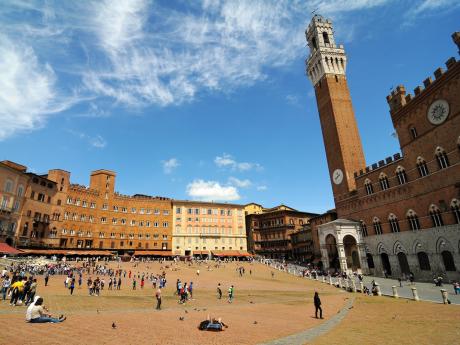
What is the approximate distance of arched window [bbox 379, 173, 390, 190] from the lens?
41.1 meters

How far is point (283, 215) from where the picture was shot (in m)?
75.4

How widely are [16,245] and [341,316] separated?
55.5 m

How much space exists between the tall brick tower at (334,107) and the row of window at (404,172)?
13.9ft

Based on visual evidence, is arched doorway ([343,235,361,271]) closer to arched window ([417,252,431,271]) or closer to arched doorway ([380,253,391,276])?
arched doorway ([380,253,391,276])

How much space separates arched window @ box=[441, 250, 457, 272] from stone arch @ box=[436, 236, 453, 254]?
0.37 meters

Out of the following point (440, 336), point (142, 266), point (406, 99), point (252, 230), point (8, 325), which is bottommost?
point (440, 336)

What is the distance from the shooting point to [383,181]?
4184 centimetres

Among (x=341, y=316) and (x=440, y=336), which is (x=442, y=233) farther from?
(x=440, y=336)

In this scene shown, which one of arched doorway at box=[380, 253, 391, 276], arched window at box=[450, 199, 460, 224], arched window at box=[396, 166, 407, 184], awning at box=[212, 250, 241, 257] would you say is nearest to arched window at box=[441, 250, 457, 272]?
arched window at box=[450, 199, 460, 224]

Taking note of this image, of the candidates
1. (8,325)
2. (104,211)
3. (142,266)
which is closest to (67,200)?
(104,211)

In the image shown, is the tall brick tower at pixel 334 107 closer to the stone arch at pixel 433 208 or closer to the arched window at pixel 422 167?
the arched window at pixel 422 167

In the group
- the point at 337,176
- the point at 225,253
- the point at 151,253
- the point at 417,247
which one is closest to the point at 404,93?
the point at 337,176

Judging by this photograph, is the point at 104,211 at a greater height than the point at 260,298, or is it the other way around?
the point at 104,211

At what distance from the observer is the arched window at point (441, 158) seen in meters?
32.2
